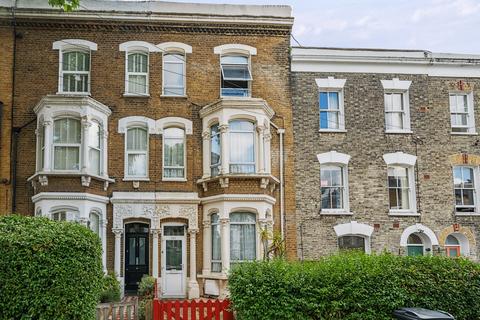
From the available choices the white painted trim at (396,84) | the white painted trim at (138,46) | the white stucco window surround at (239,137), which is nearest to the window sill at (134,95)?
the white painted trim at (138,46)

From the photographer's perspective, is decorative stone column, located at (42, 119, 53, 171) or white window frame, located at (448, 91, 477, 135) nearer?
decorative stone column, located at (42, 119, 53, 171)

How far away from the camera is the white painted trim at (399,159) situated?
73.8 feet

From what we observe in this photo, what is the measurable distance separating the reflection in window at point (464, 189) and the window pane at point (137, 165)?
497 inches

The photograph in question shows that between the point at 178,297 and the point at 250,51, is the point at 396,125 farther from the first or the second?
the point at 178,297

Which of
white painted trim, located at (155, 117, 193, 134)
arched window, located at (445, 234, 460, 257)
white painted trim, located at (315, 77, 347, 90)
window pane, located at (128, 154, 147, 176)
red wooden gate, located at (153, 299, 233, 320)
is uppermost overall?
white painted trim, located at (315, 77, 347, 90)

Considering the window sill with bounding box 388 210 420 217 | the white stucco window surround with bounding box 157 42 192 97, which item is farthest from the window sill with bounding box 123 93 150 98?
the window sill with bounding box 388 210 420 217

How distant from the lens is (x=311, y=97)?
22578 millimetres

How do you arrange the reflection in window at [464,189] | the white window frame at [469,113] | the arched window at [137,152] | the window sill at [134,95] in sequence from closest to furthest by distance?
1. the arched window at [137,152]
2. the window sill at [134,95]
3. the reflection in window at [464,189]
4. the white window frame at [469,113]

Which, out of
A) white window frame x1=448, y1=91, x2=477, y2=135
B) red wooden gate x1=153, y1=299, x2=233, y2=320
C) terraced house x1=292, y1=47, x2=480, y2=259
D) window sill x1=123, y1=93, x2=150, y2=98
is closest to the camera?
red wooden gate x1=153, y1=299, x2=233, y2=320

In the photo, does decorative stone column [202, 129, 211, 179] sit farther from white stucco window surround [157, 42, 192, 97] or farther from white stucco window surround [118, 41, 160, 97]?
white stucco window surround [118, 41, 160, 97]

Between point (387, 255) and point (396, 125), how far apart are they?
11670mm

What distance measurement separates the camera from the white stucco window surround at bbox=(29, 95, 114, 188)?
65.5 feet

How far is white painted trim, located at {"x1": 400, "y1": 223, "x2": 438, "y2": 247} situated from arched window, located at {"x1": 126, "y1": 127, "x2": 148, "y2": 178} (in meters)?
10.4

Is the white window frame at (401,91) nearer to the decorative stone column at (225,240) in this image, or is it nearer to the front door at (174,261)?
the decorative stone column at (225,240)
